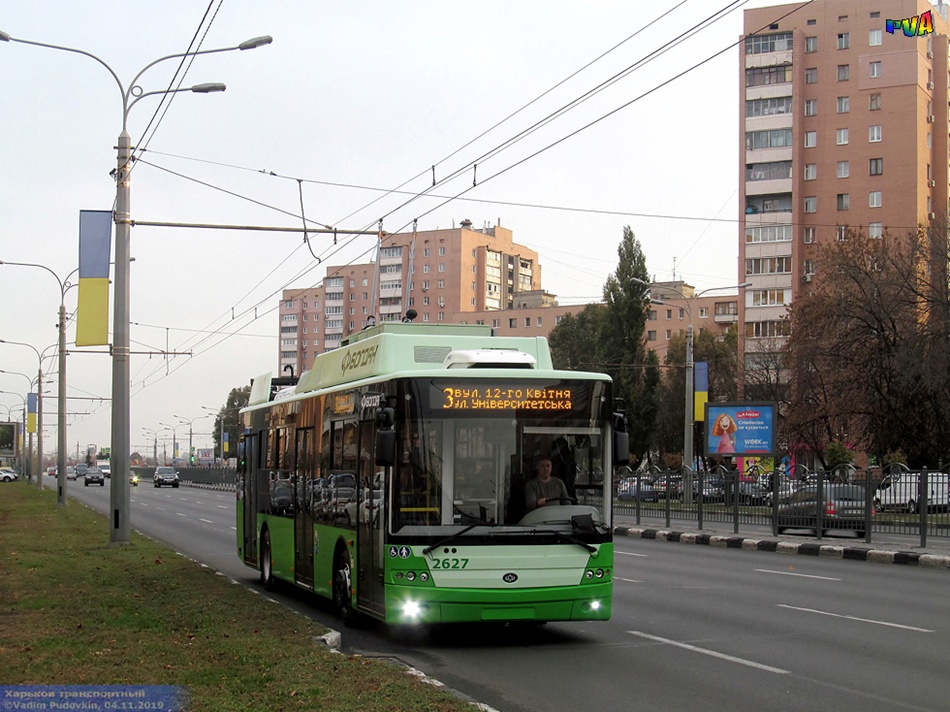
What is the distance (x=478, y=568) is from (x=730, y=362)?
74.2 m

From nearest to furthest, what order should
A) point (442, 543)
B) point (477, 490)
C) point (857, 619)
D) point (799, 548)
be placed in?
1. point (442, 543)
2. point (477, 490)
3. point (857, 619)
4. point (799, 548)

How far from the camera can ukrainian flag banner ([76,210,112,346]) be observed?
879 inches

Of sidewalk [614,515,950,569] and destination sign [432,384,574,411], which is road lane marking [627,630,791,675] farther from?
sidewalk [614,515,950,569]

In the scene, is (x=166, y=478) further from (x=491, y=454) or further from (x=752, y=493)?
(x=491, y=454)

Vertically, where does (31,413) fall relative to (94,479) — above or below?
above

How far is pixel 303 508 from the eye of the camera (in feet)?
47.3

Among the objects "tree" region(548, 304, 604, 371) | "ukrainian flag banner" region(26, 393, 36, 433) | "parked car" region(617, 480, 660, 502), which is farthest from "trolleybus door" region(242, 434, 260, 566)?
"tree" region(548, 304, 604, 371)

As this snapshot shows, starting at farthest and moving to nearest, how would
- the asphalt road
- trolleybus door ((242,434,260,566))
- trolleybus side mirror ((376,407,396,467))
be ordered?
1. trolleybus door ((242,434,260,566))
2. trolleybus side mirror ((376,407,396,467))
3. the asphalt road

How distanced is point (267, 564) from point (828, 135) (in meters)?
71.4

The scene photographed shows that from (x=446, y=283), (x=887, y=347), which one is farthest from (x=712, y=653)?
(x=446, y=283)

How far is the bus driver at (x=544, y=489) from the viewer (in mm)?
10938

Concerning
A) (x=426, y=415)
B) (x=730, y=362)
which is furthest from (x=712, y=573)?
(x=730, y=362)

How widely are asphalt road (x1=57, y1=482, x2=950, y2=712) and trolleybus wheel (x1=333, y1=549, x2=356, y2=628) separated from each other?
0.83 feet

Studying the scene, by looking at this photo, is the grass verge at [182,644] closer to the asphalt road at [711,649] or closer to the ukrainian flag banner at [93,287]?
the asphalt road at [711,649]
